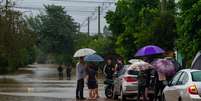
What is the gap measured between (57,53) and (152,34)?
85.4m

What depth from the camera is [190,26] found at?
934 inches

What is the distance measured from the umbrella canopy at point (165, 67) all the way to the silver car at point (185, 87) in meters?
3.23

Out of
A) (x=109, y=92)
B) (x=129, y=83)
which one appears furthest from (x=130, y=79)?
(x=109, y=92)

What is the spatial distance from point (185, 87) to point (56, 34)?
340 ft

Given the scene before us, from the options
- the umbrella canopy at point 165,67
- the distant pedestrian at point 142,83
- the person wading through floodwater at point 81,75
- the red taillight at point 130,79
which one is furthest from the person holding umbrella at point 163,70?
the person wading through floodwater at point 81,75

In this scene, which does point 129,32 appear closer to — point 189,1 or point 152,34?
point 152,34

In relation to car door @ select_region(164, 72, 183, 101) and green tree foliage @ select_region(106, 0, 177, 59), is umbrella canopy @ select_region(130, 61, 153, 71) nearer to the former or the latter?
car door @ select_region(164, 72, 183, 101)

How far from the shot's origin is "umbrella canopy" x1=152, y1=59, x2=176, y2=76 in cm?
2227

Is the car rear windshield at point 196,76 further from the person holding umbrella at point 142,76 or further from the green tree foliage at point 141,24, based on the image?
the green tree foliage at point 141,24

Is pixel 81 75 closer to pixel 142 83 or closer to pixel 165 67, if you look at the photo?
pixel 142 83

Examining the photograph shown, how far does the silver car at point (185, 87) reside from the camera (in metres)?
16.1

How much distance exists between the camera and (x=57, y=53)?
398 ft

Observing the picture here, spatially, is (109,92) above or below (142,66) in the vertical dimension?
below

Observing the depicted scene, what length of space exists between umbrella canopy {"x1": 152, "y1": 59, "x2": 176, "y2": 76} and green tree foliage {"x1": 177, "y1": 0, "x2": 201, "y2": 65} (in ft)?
5.41
